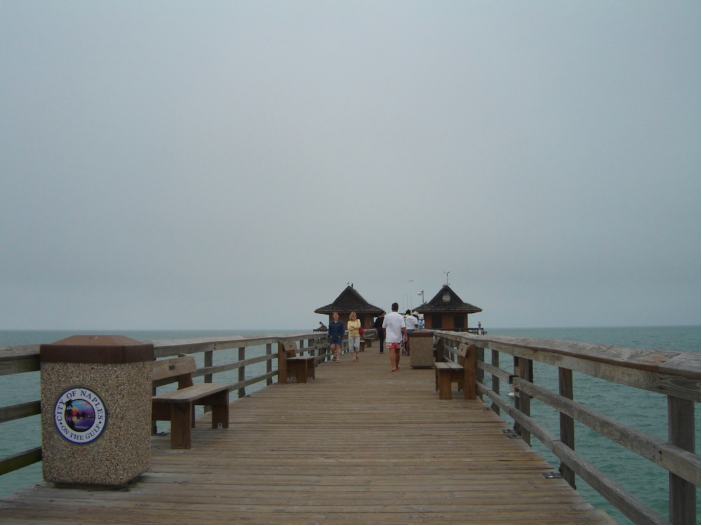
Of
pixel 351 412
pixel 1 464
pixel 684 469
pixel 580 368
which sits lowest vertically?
pixel 351 412

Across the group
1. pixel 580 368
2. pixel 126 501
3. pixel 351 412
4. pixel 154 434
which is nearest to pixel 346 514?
pixel 126 501

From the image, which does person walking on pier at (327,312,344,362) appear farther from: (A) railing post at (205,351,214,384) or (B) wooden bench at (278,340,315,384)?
(A) railing post at (205,351,214,384)

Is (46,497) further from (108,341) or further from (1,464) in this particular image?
(108,341)

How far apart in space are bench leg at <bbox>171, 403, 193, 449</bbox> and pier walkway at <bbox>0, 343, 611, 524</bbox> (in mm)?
106

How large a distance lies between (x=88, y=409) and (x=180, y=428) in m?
1.64

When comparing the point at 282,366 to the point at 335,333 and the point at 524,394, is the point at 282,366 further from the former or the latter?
the point at 524,394

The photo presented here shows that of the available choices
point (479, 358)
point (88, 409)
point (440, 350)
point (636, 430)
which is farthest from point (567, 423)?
point (440, 350)

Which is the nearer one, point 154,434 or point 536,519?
point 536,519

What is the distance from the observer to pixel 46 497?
13.0 ft

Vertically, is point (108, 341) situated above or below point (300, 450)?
above

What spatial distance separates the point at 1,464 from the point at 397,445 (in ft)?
11.4

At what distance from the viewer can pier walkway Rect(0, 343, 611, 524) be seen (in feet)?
11.9

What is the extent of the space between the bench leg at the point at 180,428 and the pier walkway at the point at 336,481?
0.35 feet

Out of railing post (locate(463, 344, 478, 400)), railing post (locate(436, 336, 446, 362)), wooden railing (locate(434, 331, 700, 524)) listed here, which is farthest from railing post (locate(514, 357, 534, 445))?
railing post (locate(436, 336, 446, 362))
